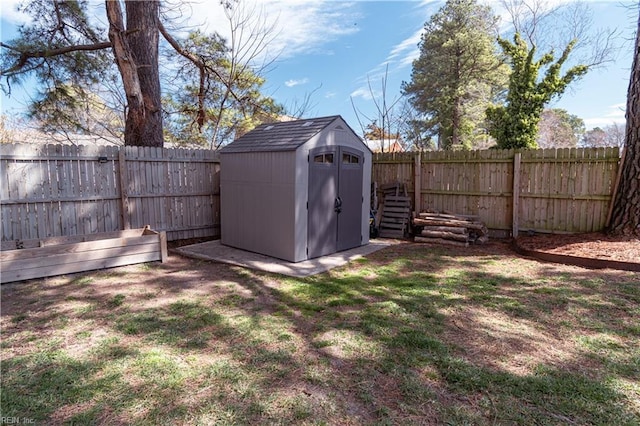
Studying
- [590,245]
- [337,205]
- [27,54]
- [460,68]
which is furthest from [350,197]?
[460,68]

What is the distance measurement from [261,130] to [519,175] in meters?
5.29

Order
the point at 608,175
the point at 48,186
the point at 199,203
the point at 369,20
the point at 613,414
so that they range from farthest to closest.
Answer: the point at 369,20, the point at 199,203, the point at 608,175, the point at 48,186, the point at 613,414

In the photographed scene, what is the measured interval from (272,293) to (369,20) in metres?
9.61

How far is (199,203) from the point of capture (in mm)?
7445

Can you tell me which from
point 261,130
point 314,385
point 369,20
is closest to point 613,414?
point 314,385

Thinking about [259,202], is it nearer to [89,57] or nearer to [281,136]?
[281,136]

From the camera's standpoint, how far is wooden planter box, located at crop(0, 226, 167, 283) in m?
4.46

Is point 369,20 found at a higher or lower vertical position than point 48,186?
higher

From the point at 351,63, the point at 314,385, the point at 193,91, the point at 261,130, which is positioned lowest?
the point at 314,385

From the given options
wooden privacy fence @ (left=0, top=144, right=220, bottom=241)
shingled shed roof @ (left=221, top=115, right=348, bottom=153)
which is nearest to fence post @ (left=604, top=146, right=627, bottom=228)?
shingled shed roof @ (left=221, top=115, right=348, bottom=153)

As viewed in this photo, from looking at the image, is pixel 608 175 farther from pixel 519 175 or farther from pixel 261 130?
pixel 261 130

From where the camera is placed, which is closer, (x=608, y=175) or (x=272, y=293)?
(x=272, y=293)

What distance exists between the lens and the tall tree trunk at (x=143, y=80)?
6906 mm

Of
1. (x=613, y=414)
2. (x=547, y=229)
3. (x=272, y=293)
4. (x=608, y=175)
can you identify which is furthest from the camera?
(x=547, y=229)
